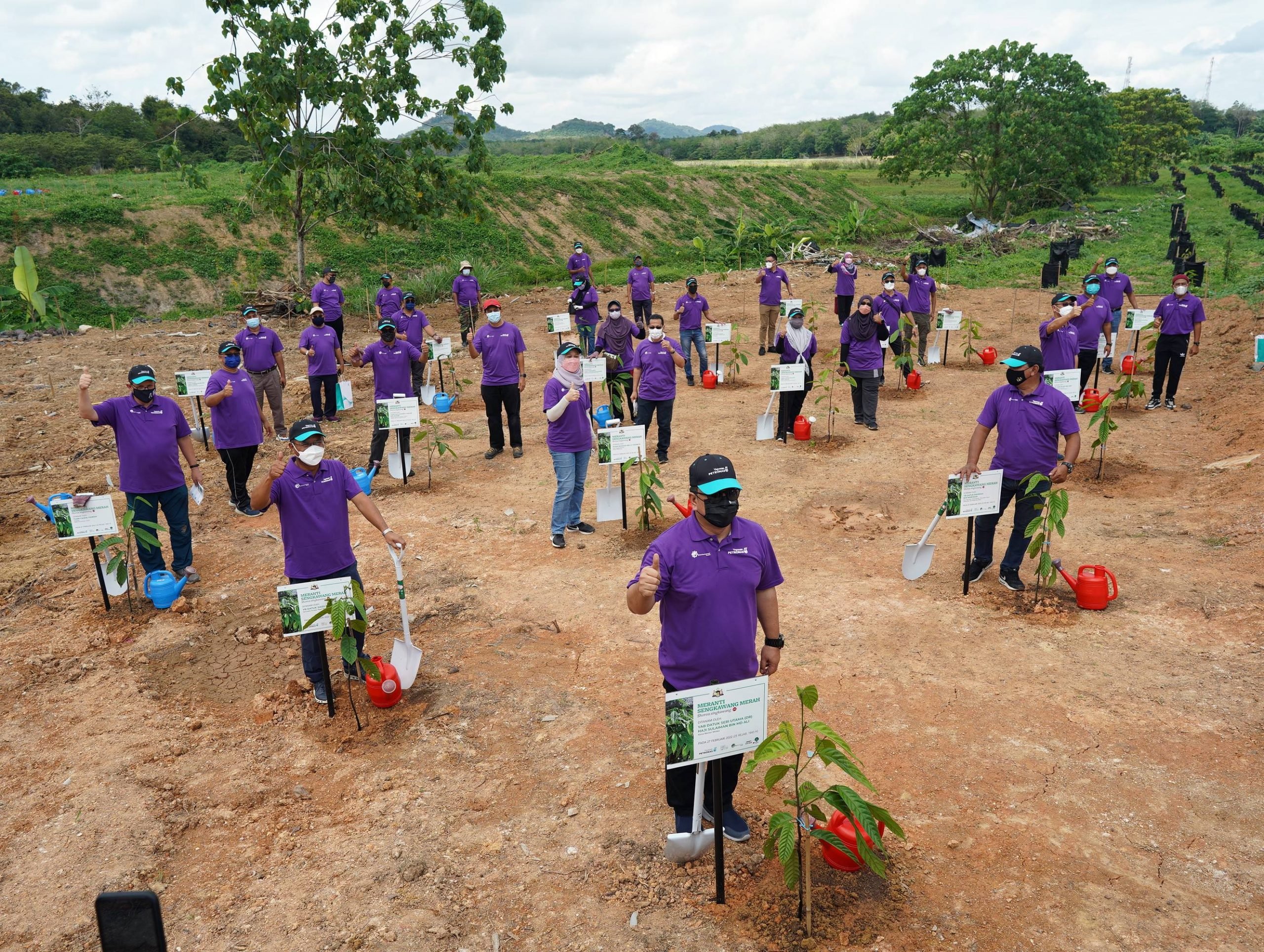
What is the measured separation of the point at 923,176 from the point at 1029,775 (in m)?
34.9

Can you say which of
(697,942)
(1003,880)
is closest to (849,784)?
(1003,880)

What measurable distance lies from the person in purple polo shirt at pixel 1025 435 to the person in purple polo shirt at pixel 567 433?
11.5ft

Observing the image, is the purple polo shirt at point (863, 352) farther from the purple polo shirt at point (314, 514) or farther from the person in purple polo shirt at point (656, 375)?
the purple polo shirt at point (314, 514)

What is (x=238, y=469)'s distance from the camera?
9680 millimetres

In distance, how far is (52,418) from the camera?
13719 millimetres

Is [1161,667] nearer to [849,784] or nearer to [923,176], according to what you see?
[849,784]

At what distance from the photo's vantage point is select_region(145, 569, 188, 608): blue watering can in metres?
7.47

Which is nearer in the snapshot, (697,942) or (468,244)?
(697,942)

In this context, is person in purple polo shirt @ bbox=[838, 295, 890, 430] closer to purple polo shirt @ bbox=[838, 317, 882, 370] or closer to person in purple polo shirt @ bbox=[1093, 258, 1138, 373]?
purple polo shirt @ bbox=[838, 317, 882, 370]

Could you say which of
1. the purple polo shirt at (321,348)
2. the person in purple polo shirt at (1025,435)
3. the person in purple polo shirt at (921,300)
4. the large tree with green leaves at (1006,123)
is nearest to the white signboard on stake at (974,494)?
the person in purple polo shirt at (1025,435)

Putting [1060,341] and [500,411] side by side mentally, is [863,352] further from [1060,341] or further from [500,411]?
[500,411]

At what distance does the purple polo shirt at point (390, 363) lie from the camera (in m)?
10.8

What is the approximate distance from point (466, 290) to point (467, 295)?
13cm

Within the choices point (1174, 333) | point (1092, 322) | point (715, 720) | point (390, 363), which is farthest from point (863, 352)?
point (715, 720)
